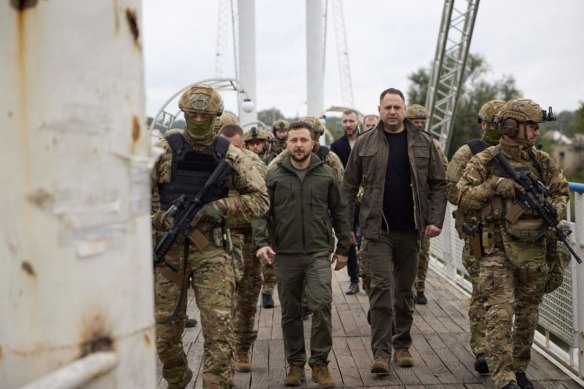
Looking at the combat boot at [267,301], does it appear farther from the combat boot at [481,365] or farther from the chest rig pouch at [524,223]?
the chest rig pouch at [524,223]

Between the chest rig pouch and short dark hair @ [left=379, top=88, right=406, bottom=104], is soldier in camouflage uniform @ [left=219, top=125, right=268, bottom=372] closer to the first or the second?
short dark hair @ [left=379, top=88, right=406, bottom=104]

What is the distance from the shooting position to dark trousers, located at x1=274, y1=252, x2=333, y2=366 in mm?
6000

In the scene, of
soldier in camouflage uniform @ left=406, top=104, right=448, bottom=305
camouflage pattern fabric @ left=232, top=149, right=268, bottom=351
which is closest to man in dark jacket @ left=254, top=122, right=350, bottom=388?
camouflage pattern fabric @ left=232, top=149, right=268, bottom=351

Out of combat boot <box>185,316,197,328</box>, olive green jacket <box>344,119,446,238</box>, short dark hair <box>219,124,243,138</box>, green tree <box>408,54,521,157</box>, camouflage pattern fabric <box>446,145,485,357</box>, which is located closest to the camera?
camouflage pattern fabric <box>446,145,485,357</box>

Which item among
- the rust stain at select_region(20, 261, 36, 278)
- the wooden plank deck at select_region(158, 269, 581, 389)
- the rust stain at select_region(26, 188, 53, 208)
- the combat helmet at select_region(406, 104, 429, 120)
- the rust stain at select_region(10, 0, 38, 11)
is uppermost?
the combat helmet at select_region(406, 104, 429, 120)

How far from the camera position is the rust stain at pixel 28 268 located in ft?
5.18

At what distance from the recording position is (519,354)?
581 cm

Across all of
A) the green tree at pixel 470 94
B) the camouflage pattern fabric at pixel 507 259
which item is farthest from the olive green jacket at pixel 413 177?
the green tree at pixel 470 94

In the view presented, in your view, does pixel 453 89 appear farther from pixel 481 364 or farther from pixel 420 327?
pixel 481 364

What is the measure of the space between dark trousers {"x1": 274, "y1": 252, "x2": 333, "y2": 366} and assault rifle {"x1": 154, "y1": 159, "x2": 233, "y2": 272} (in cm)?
134

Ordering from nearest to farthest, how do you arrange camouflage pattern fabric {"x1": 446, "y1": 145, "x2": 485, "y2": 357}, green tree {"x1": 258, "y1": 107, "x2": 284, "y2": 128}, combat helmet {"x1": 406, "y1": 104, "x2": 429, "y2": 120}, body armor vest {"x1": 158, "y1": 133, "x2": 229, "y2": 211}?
body armor vest {"x1": 158, "y1": 133, "x2": 229, "y2": 211} → camouflage pattern fabric {"x1": 446, "y1": 145, "x2": 485, "y2": 357} → combat helmet {"x1": 406, "y1": 104, "x2": 429, "y2": 120} → green tree {"x1": 258, "y1": 107, "x2": 284, "y2": 128}

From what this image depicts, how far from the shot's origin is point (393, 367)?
651 cm

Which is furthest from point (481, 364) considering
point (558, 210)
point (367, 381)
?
point (558, 210)

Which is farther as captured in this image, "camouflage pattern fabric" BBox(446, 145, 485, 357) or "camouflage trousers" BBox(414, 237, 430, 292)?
"camouflage trousers" BBox(414, 237, 430, 292)
